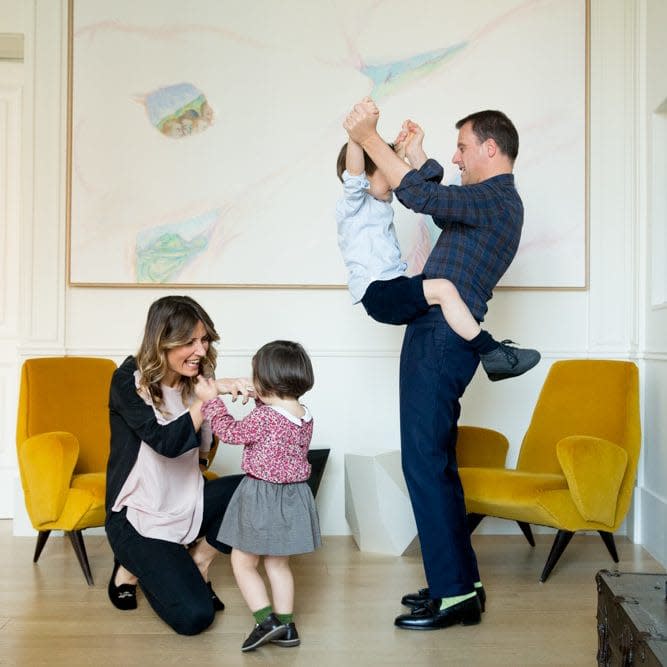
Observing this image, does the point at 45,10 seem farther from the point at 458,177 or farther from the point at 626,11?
the point at 626,11

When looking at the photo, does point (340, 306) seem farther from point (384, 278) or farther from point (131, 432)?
point (131, 432)

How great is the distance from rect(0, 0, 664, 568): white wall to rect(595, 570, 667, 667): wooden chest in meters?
2.16

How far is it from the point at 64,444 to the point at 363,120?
5.53ft

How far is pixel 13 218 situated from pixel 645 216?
319cm

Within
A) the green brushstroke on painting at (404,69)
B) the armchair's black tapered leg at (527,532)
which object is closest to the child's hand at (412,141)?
the green brushstroke on painting at (404,69)

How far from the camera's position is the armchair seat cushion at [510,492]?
3262 mm

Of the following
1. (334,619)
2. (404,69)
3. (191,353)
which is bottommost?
(334,619)

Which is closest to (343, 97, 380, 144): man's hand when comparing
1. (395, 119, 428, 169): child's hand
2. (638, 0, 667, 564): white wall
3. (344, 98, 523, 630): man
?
(344, 98, 523, 630): man

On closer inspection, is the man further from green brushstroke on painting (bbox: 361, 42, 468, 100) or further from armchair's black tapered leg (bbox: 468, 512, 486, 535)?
green brushstroke on painting (bbox: 361, 42, 468, 100)

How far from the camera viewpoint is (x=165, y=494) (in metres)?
2.84

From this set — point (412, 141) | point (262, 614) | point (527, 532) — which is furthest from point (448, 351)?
point (527, 532)

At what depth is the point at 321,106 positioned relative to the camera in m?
4.17

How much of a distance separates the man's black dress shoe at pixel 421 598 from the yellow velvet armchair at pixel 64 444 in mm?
1163

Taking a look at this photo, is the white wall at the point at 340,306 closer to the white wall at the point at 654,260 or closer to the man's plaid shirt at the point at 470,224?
the white wall at the point at 654,260
